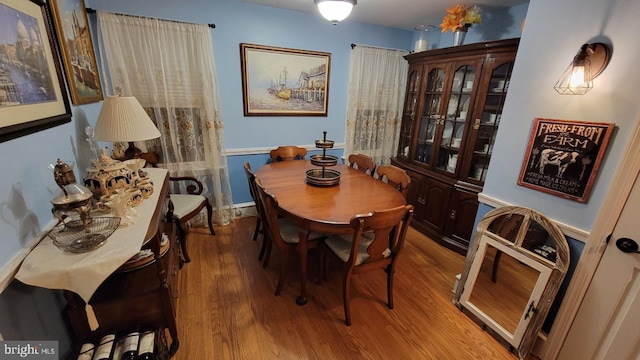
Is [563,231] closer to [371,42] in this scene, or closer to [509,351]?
[509,351]

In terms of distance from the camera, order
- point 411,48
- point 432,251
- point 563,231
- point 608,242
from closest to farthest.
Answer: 1. point 608,242
2. point 563,231
3. point 432,251
4. point 411,48

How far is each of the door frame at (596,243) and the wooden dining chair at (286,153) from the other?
2.53 m

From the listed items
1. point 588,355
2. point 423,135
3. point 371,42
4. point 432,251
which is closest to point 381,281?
point 432,251

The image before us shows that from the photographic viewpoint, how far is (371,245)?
159cm

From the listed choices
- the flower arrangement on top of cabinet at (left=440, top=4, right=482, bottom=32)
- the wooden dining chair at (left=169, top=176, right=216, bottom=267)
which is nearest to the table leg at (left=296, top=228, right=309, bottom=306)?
the wooden dining chair at (left=169, top=176, right=216, bottom=267)

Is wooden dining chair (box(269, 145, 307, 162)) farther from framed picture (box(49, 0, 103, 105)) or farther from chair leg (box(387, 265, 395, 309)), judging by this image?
chair leg (box(387, 265, 395, 309))

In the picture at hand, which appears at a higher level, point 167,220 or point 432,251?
point 167,220

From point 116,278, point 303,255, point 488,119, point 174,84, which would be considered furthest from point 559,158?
point 174,84

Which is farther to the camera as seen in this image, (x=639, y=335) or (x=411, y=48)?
(x=411, y=48)

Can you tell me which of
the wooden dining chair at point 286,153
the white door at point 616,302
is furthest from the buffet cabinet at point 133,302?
the white door at point 616,302

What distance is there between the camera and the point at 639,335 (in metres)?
1.20

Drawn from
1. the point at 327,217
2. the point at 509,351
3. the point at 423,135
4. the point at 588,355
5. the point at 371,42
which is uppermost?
the point at 371,42

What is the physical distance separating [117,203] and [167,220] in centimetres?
90

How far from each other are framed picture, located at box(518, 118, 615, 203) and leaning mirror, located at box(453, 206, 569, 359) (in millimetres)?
195
